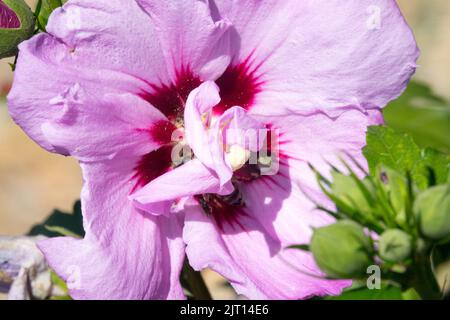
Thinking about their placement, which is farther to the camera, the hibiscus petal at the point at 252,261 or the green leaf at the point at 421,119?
the green leaf at the point at 421,119

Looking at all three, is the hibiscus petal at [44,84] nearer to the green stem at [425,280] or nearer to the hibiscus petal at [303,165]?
the hibiscus petal at [303,165]

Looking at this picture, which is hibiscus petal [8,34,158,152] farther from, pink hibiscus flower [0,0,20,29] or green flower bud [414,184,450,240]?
green flower bud [414,184,450,240]

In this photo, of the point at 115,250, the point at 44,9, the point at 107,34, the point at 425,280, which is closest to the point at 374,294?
the point at 425,280

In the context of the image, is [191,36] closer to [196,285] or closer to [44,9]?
[44,9]

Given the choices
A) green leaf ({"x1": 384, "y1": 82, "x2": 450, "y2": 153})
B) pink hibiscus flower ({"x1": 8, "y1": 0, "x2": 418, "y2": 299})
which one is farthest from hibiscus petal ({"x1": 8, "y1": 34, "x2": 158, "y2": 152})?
green leaf ({"x1": 384, "y1": 82, "x2": 450, "y2": 153})

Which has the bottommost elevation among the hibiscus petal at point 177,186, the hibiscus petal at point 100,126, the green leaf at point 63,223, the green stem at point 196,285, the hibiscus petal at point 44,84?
the green leaf at point 63,223

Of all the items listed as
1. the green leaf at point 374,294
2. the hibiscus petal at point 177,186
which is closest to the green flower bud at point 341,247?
the green leaf at point 374,294

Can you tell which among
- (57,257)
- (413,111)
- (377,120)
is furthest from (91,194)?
(413,111)
